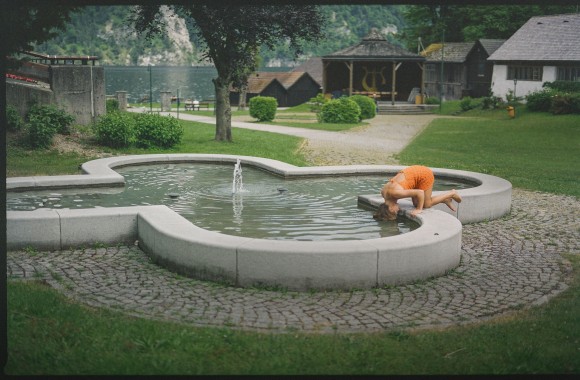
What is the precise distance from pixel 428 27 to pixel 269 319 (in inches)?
2589

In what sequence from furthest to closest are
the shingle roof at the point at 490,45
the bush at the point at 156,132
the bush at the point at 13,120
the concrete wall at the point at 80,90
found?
the shingle roof at the point at 490,45 < the concrete wall at the point at 80,90 < the bush at the point at 156,132 < the bush at the point at 13,120

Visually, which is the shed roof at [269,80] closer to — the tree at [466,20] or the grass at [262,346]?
the tree at [466,20]

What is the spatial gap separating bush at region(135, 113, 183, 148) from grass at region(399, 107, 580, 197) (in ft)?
23.8

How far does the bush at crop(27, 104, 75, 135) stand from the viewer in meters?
22.1

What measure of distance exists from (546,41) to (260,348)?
144ft

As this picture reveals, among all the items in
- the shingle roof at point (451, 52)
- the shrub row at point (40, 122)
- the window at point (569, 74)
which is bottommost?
the shrub row at point (40, 122)

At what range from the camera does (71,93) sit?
24.6 metres

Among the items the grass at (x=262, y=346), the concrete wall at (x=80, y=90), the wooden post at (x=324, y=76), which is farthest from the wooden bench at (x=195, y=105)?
the grass at (x=262, y=346)

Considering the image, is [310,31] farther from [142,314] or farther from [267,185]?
[142,314]

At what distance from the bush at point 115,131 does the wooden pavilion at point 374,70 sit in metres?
27.7

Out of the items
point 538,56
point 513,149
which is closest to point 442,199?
point 513,149

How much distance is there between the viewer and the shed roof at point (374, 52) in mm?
49719

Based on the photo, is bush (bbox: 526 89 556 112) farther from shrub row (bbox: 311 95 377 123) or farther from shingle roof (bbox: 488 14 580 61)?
shrub row (bbox: 311 95 377 123)

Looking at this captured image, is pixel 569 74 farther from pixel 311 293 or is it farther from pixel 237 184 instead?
pixel 311 293
